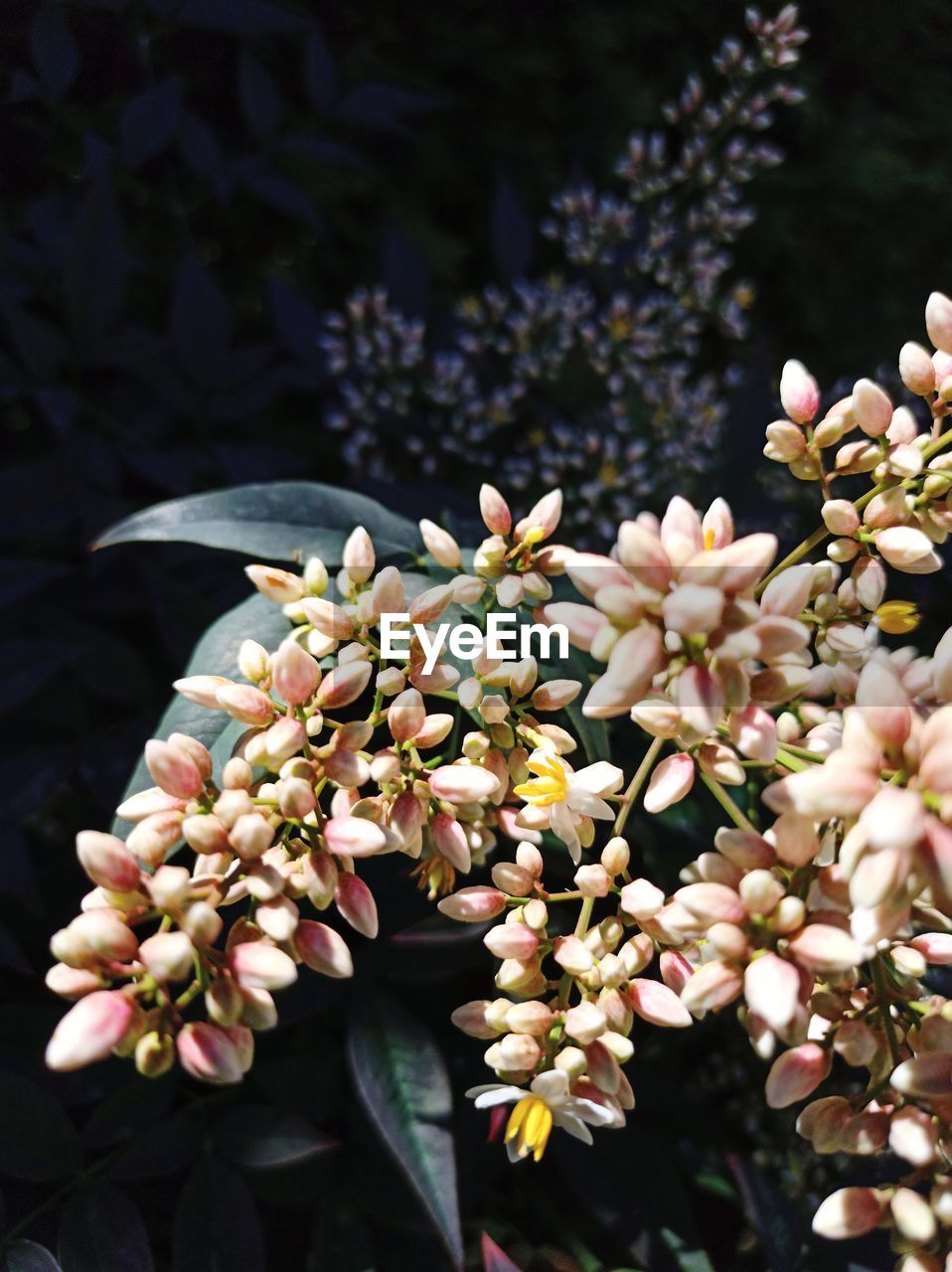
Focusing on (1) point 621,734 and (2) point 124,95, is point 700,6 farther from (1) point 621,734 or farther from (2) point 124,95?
(1) point 621,734

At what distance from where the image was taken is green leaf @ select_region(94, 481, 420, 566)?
622 millimetres

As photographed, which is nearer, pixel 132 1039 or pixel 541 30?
pixel 132 1039

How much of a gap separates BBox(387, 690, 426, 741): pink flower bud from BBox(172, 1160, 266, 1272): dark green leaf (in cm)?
37

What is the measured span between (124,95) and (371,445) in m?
0.56

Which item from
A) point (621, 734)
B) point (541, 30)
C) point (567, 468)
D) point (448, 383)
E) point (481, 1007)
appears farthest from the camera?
point (541, 30)

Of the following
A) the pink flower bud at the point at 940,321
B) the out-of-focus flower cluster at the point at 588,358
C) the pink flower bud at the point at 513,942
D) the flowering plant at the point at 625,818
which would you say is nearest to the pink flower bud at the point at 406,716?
the flowering plant at the point at 625,818

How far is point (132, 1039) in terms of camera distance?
1.34 feet

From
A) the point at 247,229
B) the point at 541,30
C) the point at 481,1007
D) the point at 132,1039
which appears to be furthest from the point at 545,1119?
the point at 541,30

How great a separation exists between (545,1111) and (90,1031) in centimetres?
22

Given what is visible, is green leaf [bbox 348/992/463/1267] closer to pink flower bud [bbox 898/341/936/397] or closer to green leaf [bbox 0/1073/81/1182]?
green leaf [bbox 0/1073/81/1182]

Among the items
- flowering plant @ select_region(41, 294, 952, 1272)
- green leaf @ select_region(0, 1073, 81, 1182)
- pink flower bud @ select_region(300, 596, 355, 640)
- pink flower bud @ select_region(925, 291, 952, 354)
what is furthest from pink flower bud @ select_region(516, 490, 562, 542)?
green leaf @ select_region(0, 1073, 81, 1182)

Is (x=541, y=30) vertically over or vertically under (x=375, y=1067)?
over

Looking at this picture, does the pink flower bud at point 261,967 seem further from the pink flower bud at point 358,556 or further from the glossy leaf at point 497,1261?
the glossy leaf at point 497,1261

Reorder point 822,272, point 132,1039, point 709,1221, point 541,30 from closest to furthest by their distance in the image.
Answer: point 132,1039 < point 709,1221 < point 541,30 < point 822,272
